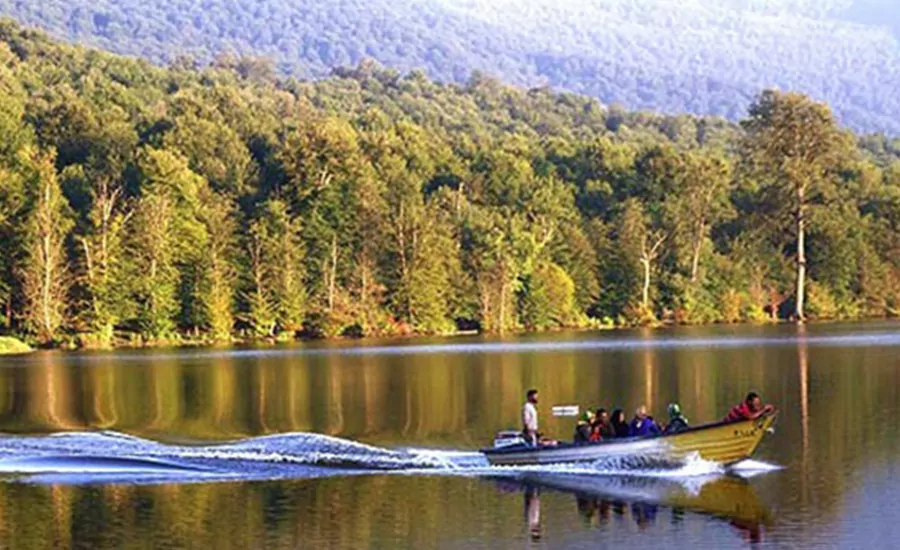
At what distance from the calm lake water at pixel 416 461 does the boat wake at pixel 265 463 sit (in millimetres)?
94

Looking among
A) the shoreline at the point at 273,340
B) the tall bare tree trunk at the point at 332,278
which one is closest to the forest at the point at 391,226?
the tall bare tree trunk at the point at 332,278

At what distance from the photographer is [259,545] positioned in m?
24.8

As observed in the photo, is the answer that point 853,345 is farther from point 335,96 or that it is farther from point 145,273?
point 335,96

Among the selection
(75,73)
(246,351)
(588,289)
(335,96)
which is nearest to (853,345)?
(246,351)

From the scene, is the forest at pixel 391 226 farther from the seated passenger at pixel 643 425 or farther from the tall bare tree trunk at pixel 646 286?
the seated passenger at pixel 643 425

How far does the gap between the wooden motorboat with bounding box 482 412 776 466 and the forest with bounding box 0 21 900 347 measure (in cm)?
6062

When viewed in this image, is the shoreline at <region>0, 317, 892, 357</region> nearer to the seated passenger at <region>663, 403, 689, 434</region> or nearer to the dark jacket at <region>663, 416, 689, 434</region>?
the seated passenger at <region>663, 403, 689, 434</region>

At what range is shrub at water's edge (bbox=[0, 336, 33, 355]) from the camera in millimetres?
84188

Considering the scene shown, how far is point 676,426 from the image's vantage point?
32156 millimetres

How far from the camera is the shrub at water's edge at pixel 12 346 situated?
276 ft

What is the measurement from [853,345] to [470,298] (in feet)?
120

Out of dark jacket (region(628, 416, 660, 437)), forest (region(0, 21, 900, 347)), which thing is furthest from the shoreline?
dark jacket (region(628, 416, 660, 437))

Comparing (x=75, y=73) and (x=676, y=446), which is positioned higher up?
(x=75, y=73)

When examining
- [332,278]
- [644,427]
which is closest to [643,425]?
[644,427]
